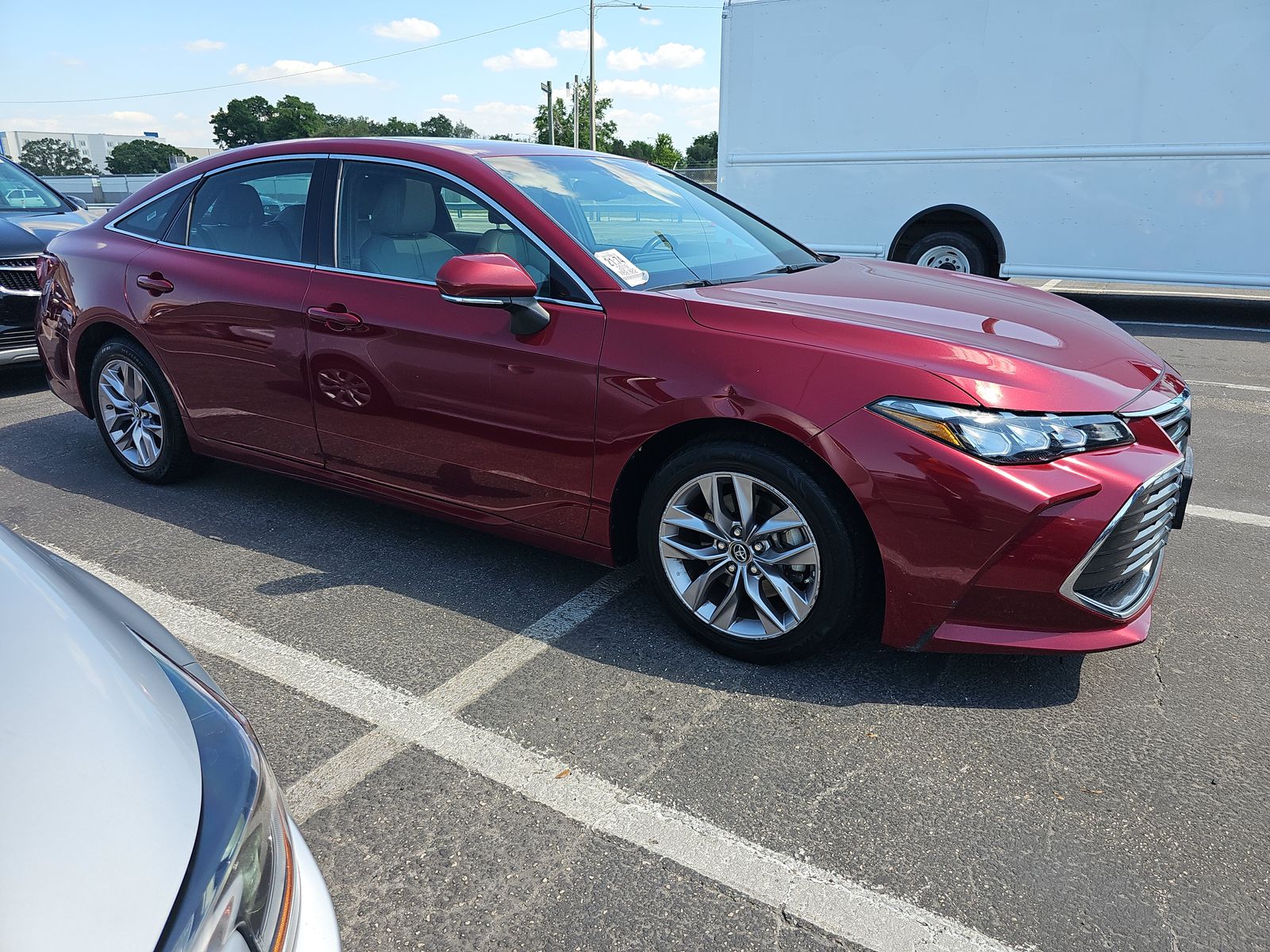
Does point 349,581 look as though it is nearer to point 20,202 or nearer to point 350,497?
point 350,497

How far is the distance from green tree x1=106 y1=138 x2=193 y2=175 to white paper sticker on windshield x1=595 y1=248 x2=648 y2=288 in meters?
82.8

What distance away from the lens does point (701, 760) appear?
248 cm

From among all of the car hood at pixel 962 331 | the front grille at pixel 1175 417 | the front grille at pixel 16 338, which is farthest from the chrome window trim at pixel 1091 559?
the front grille at pixel 16 338

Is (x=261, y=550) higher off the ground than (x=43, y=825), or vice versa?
(x=43, y=825)

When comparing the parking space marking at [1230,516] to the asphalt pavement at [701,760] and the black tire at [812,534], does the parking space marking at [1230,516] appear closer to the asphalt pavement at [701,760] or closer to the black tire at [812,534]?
the asphalt pavement at [701,760]

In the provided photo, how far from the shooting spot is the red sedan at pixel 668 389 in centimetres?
254

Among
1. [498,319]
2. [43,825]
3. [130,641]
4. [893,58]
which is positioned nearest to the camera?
[43,825]

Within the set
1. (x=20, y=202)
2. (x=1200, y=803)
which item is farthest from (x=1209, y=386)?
(x=20, y=202)

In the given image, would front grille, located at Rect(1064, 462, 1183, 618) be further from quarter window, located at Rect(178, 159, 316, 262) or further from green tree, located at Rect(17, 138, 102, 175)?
green tree, located at Rect(17, 138, 102, 175)

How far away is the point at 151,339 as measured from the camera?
4.25 meters

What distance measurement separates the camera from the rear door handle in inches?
138

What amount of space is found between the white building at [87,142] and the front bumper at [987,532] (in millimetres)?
71237

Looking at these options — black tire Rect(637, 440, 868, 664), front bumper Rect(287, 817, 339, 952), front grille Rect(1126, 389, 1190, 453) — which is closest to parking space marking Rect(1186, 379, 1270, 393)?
front grille Rect(1126, 389, 1190, 453)

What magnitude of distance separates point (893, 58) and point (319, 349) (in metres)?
8.08
